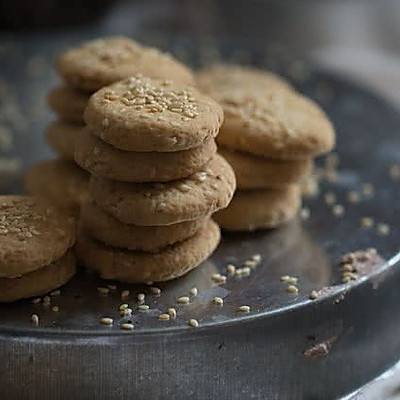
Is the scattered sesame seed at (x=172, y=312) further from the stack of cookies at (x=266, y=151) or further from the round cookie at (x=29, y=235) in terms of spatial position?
the stack of cookies at (x=266, y=151)

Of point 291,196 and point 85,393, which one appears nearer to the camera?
point 85,393

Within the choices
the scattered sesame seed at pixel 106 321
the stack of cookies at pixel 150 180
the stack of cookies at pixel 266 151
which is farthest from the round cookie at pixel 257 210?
the scattered sesame seed at pixel 106 321

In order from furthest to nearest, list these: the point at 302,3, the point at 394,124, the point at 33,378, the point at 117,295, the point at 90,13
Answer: the point at 302,3 < the point at 90,13 < the point at 394,124 < the point at 117,295 < the point at 33,378

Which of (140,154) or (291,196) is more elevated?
(140,154)

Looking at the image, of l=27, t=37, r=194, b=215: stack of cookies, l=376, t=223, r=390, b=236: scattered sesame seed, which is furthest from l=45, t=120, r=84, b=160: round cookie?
l=376, t=223, r=390, b=236: scattered sesame seed

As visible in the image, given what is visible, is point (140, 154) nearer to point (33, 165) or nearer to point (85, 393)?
point (85, 393)

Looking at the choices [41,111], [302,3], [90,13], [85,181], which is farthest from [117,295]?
[302,3]

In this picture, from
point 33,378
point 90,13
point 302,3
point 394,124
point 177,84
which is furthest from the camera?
point 302,3

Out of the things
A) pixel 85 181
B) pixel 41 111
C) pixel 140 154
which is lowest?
pixel 41 111

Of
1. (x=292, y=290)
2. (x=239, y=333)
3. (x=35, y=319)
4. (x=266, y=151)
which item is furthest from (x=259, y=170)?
(x=35, y=319)
